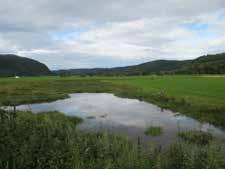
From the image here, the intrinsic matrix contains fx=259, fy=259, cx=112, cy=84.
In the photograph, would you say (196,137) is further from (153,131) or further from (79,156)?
(79,156)

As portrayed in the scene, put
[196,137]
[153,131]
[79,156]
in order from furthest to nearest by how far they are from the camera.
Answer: [153,131], [196,137], [79,156]

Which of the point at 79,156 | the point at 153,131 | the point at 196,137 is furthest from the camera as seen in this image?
the point at 153,131

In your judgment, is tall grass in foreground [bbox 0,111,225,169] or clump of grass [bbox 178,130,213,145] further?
clump of grass [bbox 178,130,213,145]

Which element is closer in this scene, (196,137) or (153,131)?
(196,137)

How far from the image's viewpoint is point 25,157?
6688mm

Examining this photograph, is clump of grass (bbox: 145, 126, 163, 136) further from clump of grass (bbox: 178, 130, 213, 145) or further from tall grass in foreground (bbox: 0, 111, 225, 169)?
tall grass in foreground (bbox: 0, 111, 225, 169)

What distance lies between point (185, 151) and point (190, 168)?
39.3 inches

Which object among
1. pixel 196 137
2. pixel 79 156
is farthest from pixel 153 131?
pixel 79 156

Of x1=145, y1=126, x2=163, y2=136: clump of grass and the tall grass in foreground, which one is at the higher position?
the tall grass in foreground

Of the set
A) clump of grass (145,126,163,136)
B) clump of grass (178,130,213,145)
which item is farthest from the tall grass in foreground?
clump of grass (145,126,163,136)

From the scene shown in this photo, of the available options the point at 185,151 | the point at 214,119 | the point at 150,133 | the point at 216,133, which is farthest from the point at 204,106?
the point at 185,151

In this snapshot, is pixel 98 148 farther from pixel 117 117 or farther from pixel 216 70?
pixel 216 70

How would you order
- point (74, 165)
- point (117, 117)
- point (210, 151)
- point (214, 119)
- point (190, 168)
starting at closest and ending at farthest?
point (74, 165)
point (190, 168)
point (210, 151)
point (214, 119)
point (117, 117)

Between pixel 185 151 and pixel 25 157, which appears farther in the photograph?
pixel 185 151
